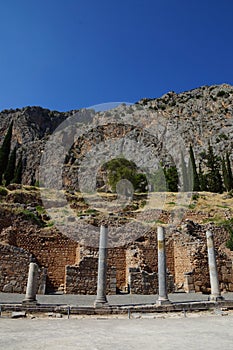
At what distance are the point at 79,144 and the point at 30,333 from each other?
8705 centimetres

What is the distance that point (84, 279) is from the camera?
62.0 ft

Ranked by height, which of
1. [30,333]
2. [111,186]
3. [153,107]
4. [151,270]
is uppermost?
[153,107]

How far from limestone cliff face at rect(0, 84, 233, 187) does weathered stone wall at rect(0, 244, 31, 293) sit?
58.2m

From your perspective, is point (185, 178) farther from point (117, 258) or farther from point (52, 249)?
point (52, 249)

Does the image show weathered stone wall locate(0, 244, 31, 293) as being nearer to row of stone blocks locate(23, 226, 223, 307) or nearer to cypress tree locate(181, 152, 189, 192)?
row of stone blocks locate(23, 226, 223, 307)

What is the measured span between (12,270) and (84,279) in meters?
4.41

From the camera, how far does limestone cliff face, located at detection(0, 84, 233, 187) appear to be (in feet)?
275

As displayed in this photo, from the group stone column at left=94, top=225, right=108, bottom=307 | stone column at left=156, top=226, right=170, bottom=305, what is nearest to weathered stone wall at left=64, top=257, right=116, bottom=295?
stone column at left=94, top=225, right=108, bottom=307

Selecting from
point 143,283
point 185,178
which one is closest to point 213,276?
point 143,283

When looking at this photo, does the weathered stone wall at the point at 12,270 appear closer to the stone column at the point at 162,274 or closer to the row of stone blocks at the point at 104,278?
the row of stone blocks at the point at 104,278

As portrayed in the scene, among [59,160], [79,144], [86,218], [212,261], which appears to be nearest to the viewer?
[212,261]

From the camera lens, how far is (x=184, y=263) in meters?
23.2

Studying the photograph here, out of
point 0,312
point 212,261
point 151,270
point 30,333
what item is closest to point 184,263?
point 151,270

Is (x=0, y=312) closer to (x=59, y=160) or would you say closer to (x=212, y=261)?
(x=212, y=261)
